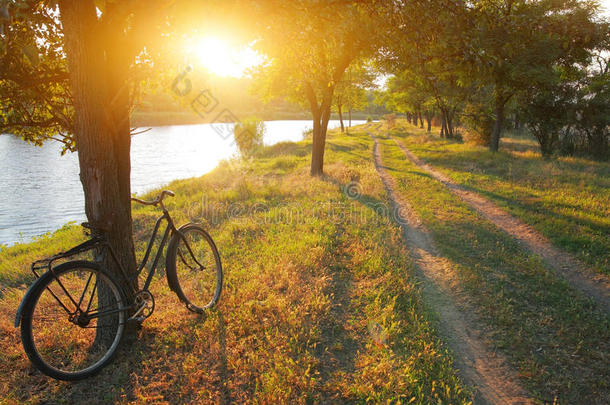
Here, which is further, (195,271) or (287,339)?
(195,271)

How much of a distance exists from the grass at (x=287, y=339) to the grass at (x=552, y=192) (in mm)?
3890

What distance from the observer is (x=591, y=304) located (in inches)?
201

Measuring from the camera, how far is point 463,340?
442 cm

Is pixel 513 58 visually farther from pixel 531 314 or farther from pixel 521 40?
pixel 531 314

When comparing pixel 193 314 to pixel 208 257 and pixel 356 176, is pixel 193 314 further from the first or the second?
pixel 356 176

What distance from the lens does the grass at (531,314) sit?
3711 mm

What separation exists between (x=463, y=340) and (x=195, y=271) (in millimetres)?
4443

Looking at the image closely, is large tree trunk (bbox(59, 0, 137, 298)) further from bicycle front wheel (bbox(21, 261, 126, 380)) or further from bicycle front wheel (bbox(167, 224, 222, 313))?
bicycle front wheel (bbox(167, 224, 222, 313))

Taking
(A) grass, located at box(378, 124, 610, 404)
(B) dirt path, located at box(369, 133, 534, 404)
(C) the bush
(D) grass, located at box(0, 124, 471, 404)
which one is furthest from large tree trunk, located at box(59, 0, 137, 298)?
(C) the bush

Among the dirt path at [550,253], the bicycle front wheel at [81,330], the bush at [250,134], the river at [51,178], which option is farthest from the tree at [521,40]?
the bush at [250,134]

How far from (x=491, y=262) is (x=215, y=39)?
645 centimetres

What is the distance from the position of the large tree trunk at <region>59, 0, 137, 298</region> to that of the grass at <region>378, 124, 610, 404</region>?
16.4 ft

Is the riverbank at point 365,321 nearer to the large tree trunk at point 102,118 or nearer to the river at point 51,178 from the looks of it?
the large tree trunk at point 102,118

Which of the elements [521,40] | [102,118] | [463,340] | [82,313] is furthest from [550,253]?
[102,118]
